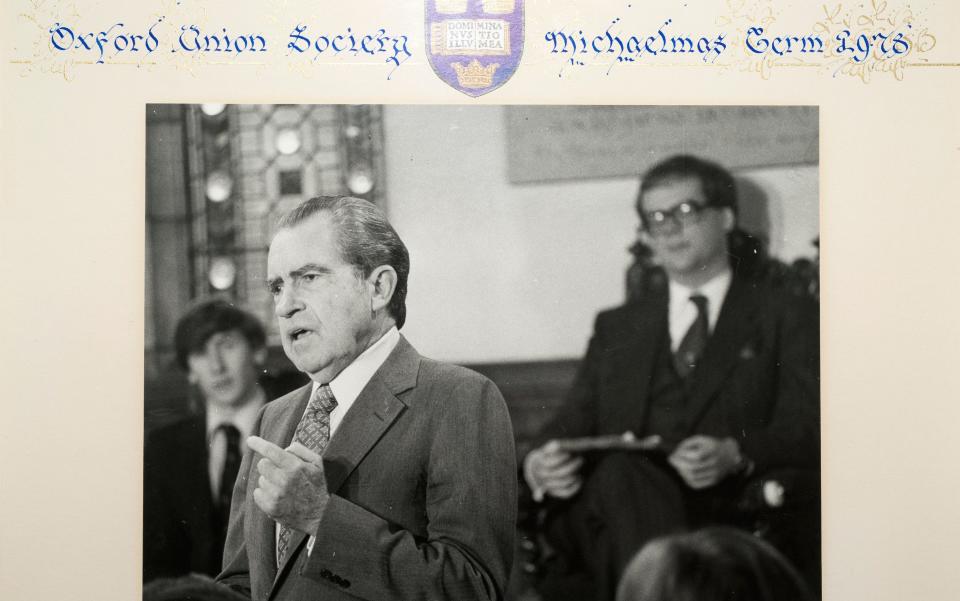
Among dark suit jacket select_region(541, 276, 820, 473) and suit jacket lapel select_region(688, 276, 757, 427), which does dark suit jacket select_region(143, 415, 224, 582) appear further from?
suit jacket lapel select_region(688, 276, 757, 427)

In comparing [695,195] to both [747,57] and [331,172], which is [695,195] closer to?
[747,57]

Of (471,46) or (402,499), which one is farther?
(471,46)

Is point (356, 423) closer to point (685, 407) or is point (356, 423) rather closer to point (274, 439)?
point (274, 439)

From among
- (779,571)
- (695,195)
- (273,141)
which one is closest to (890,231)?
(695,195)

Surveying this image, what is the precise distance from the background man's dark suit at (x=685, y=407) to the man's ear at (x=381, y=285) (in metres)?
0.49

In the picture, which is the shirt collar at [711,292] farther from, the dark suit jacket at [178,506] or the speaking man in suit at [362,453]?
the dark suit jacket at [178,506]

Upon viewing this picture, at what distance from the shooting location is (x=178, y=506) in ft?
7.00

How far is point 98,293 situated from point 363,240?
640 mm

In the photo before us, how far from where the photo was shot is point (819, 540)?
7.14 ft

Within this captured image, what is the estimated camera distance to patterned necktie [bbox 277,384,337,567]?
210 cm

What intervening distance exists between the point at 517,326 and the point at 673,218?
451 mm

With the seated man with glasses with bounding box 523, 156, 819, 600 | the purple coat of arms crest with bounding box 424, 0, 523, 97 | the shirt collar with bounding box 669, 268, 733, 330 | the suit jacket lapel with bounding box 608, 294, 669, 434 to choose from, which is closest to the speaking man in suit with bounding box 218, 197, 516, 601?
the seated man with glasses with bounding box 523, 156, 819, 600

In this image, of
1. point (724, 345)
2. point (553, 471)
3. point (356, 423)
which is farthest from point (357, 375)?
point (724, 345)

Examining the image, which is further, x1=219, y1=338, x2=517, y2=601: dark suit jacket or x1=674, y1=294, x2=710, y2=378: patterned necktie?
x1=674, y1=294, x2=710, y2=378: patterned necktie
